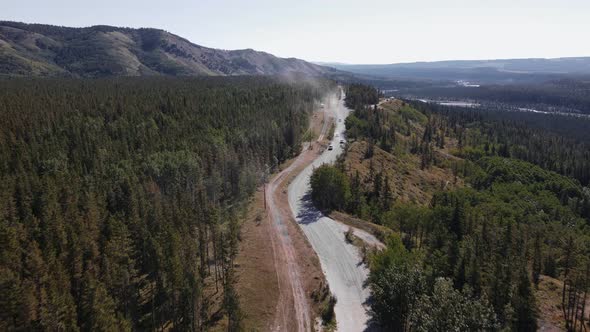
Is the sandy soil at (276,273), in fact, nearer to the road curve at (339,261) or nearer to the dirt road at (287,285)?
the dirt road at (287,285)

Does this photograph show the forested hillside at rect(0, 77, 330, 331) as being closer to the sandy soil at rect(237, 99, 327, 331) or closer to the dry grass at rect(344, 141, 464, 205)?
the sandy soil at rect(237, 99, 327, 331)

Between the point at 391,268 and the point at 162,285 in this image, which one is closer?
the point at 391,268

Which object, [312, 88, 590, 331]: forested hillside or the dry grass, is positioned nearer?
[312, 88, 590, 331]: forested hillside

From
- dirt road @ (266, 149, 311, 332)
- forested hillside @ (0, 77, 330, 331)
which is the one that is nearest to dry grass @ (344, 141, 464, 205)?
forested hillside @ (0, 77, 330, 331)

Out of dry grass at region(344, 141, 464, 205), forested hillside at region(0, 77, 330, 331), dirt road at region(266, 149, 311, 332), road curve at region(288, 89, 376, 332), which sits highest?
forested hillside at region(0, 77, 330, 331)

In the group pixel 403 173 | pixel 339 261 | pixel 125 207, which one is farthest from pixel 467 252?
pixel 403 173

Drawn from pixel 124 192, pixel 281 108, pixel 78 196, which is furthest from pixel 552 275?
pixel 281 108

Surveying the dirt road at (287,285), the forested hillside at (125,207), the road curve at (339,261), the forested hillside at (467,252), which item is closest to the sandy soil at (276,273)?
the dirt road at (287,285)

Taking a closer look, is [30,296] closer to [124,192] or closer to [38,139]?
[124,192]
